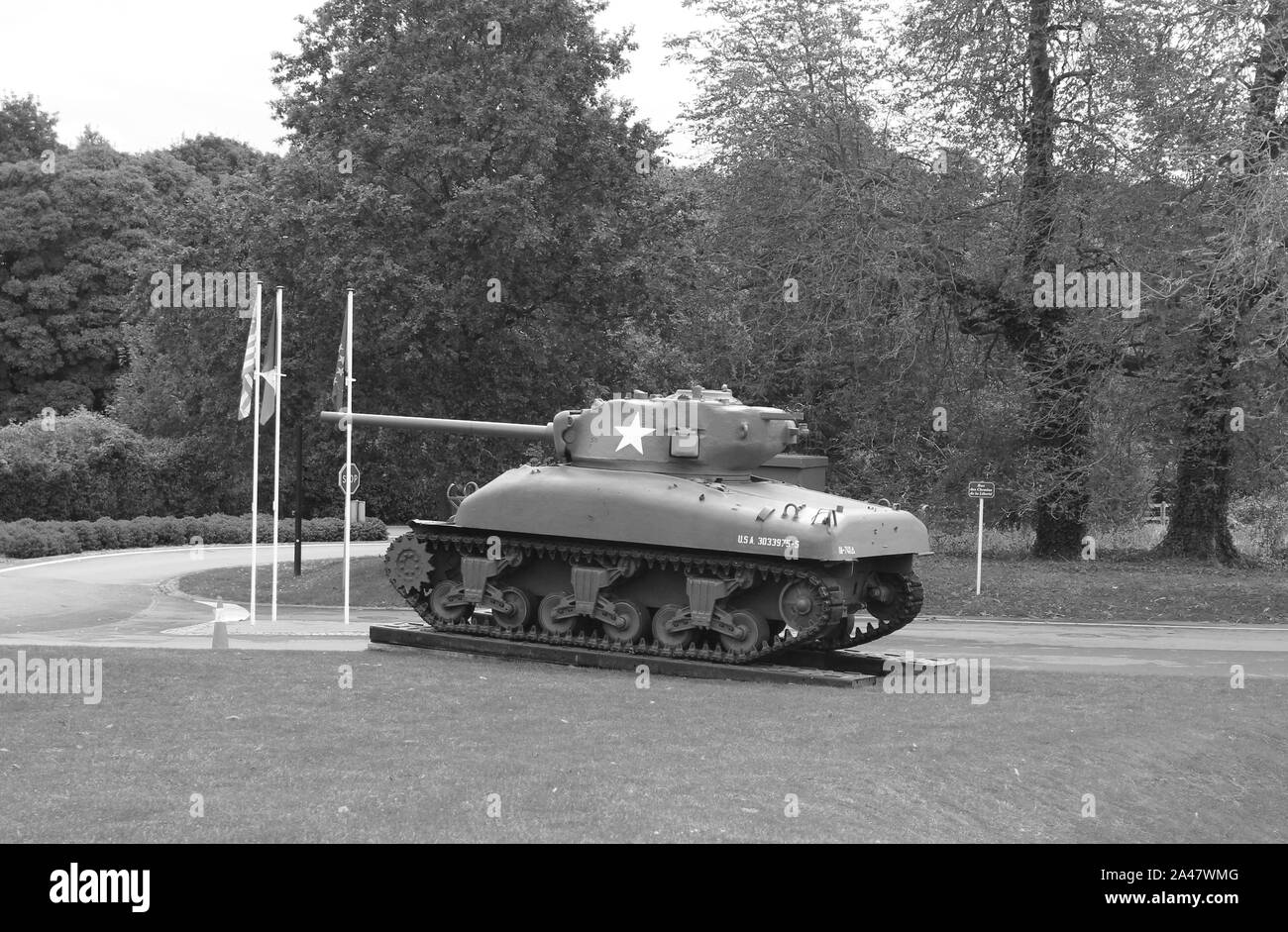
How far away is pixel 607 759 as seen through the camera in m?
10.5

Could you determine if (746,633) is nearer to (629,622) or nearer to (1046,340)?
(629,622)

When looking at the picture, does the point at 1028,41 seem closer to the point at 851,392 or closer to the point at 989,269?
the point at 989,269

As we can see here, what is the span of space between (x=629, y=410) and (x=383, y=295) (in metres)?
10.4

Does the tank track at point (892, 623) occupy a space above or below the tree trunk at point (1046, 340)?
below

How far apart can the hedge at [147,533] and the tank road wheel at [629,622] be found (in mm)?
20926

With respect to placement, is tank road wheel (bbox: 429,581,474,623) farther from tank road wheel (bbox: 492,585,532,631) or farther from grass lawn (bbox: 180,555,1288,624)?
grass lawn (bbox: 180,555,1288,624)

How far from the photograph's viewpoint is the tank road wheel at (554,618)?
1769 cm

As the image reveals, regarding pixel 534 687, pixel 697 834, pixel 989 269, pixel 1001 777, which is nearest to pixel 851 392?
pixel 989 269

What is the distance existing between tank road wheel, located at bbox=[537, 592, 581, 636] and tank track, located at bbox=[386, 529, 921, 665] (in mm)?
107

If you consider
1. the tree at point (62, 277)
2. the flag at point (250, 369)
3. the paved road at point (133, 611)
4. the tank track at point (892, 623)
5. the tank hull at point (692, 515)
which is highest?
the tree at point (62, 277)

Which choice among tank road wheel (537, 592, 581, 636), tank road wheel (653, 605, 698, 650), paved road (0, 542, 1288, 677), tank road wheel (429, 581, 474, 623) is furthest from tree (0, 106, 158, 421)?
tank road wheel (653, 605, 698, 650)

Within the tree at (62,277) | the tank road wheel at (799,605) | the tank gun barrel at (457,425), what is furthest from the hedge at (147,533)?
the tank road wheel at (799,605)

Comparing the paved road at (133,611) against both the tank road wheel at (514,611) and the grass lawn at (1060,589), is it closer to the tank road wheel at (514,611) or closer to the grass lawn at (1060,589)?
the grass lawn at (1060,589)

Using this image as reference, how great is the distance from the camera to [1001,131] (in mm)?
29484
